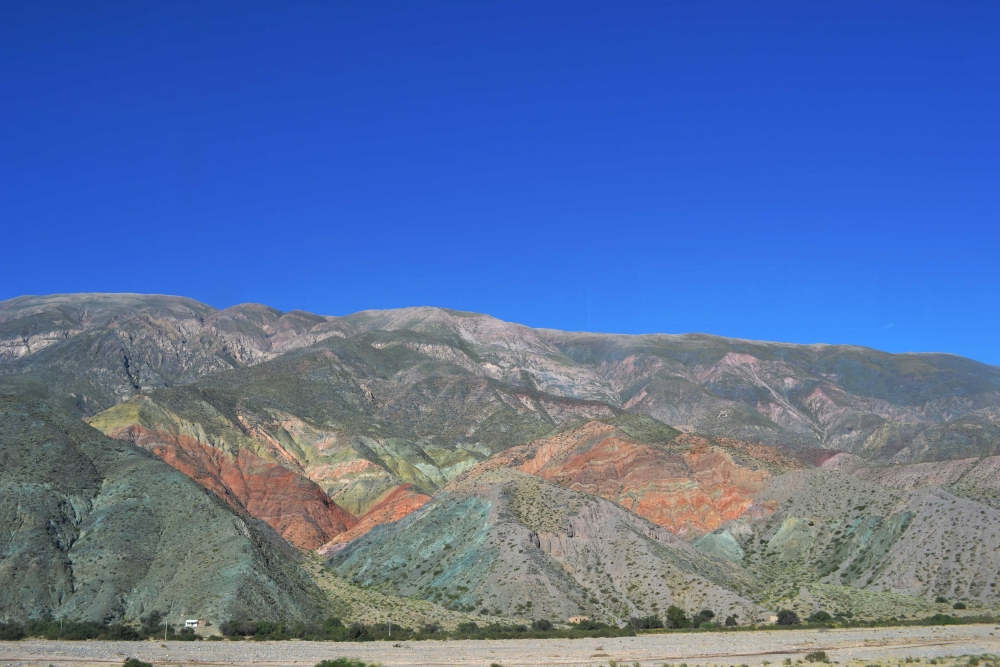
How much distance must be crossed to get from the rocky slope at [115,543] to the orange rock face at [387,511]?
97.3ft

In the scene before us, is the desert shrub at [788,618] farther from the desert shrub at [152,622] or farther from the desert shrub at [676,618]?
the desert shrub at [152,622]

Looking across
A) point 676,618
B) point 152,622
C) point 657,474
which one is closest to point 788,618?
point 676,618

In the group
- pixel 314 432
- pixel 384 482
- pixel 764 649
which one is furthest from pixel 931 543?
pixel 314 432

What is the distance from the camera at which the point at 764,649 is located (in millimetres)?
67812

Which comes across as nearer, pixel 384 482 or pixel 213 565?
pixel 213 565

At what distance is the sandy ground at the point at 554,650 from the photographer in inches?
2470

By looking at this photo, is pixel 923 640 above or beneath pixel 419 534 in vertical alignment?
beneath

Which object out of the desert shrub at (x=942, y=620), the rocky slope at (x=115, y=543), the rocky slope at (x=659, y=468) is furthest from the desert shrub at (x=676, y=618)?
the rocky slope at (x=659, y=468)

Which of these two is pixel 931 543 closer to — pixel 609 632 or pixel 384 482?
pixel 609 632

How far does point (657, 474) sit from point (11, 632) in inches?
3382

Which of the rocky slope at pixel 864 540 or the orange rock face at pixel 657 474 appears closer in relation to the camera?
the rocky slope at pixel 864 540

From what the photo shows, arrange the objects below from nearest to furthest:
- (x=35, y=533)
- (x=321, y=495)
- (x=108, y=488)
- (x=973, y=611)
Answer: (x=973, y=611)
(x=35, y=533)
(x=108, y=488)
(x=321, y=495)

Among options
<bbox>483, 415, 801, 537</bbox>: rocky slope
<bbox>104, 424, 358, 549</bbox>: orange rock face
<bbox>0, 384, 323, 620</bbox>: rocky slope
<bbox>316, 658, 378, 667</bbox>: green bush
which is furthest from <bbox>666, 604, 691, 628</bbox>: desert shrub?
<bbox>104, 424, 358, 549</bbox>: orange rock face

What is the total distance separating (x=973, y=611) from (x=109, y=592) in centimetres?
7088
